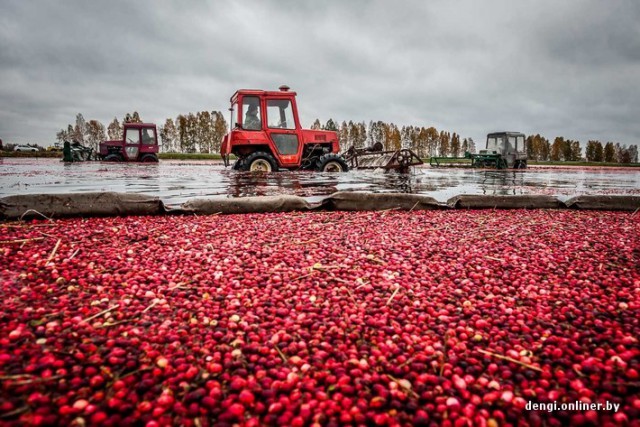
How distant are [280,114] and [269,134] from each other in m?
0.94

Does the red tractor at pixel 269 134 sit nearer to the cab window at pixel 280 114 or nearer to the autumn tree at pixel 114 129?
the cab window at pixel 280 114

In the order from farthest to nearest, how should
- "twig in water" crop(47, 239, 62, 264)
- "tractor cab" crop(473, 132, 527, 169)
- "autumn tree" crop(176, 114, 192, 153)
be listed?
1. "autumn tree" crop(176, 114, 192, 153)
2. "tractor cab" crop(473, 132, 527, 169)
3. "twig in water" crop(47, 239, 62, 264)

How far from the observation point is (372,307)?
1987 millimetres

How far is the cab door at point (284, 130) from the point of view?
12.6 metres

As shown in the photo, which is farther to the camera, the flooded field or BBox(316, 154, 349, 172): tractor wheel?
BBox(316, 154, 349, 172): tractor wheel

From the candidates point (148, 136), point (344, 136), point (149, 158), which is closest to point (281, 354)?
point (148, 136)

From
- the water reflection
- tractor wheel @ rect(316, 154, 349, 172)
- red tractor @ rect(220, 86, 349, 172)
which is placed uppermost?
red tractor @ rect(220, 86, 349, 172)

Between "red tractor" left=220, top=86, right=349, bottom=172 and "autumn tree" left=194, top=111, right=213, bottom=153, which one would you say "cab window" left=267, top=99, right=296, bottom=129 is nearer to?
"red tractor" left=220, top=86, right=349, bottom=172

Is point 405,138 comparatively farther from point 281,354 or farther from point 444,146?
point 281,354

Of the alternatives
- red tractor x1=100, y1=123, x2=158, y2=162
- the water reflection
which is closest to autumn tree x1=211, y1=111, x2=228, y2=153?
red tractor x1=100, y1=123, x2=158, y2=162

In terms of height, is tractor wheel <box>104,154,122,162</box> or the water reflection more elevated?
tractor wheel <box>104,154,122,162</box>

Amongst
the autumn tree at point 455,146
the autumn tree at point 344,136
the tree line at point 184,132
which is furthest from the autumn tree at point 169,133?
the autumn tree at point 455,146

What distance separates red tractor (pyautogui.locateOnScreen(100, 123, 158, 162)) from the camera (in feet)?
80.2

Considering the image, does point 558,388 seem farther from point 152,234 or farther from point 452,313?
point 152,234
